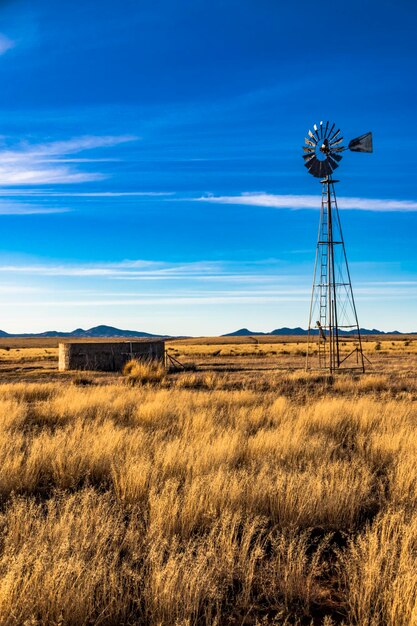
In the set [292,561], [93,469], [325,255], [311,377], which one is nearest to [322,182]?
[325,255]

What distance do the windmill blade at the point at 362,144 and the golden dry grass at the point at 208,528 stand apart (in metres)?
18.0

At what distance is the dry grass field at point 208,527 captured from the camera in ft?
12.2

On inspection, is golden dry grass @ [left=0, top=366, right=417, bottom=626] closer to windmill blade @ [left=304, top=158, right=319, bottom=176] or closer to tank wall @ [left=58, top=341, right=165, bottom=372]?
windmill blade @ [left=304, top=158, right=319, bottom=176]

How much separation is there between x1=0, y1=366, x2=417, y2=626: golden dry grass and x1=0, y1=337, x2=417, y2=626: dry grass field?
20mm

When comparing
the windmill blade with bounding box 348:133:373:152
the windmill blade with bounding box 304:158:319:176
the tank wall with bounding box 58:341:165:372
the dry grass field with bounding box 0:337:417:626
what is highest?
the windmill blade with bounding box 348:133:373:152

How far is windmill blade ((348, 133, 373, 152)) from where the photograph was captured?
25.8 metres

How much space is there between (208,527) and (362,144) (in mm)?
24141

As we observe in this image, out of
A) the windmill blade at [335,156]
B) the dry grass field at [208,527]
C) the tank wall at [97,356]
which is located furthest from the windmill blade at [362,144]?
the dry grass field at [208,527]

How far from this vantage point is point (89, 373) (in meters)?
28.0

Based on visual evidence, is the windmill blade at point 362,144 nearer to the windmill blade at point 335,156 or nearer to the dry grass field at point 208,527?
the windmill blade at point 335,156

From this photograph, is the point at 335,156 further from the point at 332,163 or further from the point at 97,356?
the point at 97,356

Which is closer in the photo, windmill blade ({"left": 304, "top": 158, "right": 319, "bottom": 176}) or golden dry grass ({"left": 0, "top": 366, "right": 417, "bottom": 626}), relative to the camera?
golden dry grass ({"left": 0, "top": 366, "right": 417, "bottom": 626})

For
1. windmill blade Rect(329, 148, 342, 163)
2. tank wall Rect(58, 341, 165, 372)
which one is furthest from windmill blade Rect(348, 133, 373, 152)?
tank wall Rect(58, 341, 165, 372)

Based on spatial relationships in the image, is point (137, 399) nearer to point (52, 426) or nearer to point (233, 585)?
point (52, 426)
